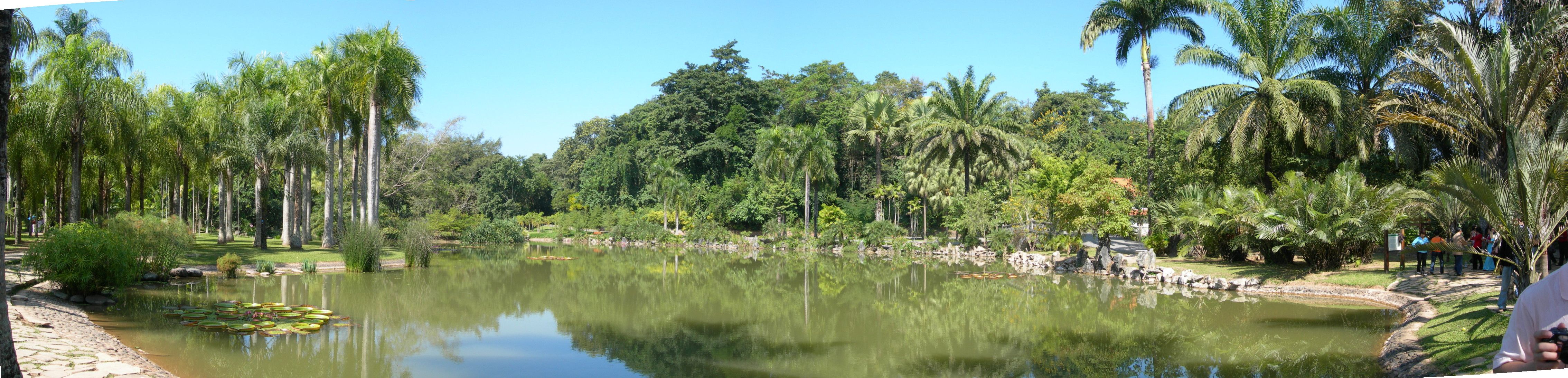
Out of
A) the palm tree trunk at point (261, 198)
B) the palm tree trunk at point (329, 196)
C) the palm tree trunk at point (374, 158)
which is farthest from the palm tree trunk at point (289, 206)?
the palm tree trunk at point (374, 158)

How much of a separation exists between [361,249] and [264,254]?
16.7 feet

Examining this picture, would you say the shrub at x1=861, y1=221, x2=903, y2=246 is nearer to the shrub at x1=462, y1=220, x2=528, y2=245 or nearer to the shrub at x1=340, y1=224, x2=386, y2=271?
the shrub at x1=462, y1=220, x2=528, y2=245

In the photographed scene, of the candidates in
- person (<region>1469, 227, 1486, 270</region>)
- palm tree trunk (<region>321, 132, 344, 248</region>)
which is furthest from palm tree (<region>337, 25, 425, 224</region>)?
person (<region>1469, 227, 1486, 270</region>)

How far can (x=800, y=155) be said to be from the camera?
35375mm

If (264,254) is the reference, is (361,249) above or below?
above

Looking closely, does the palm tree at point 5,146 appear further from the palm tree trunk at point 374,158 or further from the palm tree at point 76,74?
the palm tree trunk at point 374,158

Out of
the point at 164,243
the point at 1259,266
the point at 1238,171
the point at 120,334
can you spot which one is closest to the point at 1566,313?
the point at 120,334

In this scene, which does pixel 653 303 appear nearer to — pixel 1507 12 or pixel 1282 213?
pixel 1282 213

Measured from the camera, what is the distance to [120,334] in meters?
9.37

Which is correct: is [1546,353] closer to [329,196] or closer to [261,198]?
[261,198]

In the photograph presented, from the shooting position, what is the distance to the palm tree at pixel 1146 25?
74.2 feet

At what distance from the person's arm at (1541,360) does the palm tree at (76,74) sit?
22.2 m

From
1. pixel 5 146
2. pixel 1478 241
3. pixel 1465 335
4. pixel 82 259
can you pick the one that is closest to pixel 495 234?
pixel 82 259

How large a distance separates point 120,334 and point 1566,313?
40.7ft
